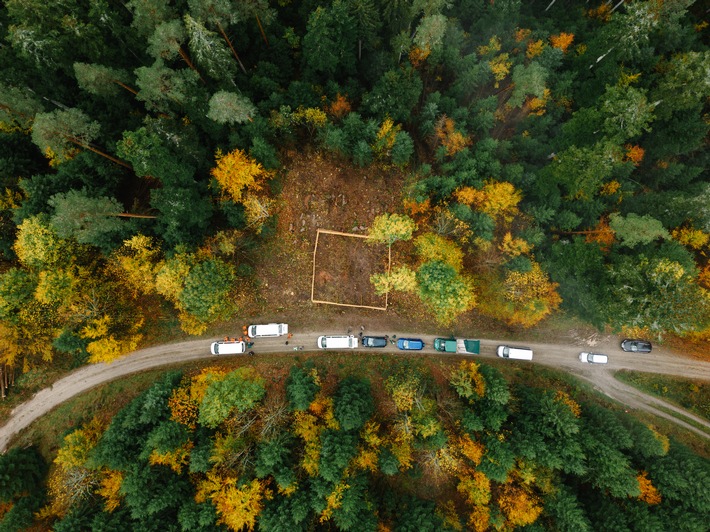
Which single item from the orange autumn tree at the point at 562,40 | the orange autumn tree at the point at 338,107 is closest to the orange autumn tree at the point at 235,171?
the orange autumn tree at the point at 338,107

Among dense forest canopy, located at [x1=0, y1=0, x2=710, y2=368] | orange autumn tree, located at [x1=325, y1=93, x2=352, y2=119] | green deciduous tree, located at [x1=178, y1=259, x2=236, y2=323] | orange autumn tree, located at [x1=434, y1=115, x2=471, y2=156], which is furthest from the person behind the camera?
orange autumn tree, located at [x1=434, y1=115, x2=471, y2=156]

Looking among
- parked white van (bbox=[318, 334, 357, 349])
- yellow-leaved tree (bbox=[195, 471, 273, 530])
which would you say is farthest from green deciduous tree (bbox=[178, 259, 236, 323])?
yellow-leaved tree (bbox=[195, 471, 273, 530])

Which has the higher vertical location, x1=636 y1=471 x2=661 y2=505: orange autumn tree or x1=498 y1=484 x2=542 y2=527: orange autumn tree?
x1=636 y1=471 x2=661 y2=505: orange autumn tree

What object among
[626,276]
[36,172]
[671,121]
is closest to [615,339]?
[626,276]

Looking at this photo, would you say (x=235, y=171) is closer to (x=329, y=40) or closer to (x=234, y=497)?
(x=329, y=40)

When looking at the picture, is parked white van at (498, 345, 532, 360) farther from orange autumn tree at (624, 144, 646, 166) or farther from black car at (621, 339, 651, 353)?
orange autumn tree at (624, 144, 646, 166)

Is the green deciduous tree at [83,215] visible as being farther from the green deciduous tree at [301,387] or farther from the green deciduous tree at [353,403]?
the green deciduous tree at [353,403]

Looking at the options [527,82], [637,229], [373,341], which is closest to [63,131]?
[373,341]
